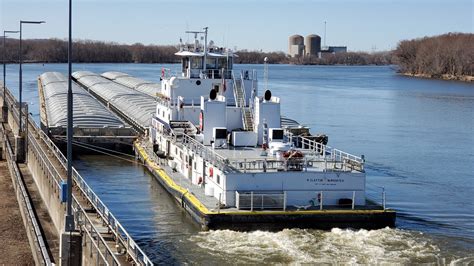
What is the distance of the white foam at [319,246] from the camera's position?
74.9 feet

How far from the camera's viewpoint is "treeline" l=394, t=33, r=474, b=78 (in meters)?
150

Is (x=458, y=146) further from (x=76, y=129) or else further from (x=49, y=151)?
(x=49, y=151)

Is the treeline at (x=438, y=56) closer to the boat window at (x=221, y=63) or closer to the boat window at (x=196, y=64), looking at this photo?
the boat window at (x=221, y=63)

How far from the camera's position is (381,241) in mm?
24391

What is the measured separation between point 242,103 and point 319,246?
12150 mm

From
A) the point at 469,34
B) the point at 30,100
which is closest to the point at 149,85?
the point at 30,100

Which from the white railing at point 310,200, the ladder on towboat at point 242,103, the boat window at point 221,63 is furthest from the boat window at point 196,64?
the white railing at point 310,200

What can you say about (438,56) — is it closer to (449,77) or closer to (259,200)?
(449,77)

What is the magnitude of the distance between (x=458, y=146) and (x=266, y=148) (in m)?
23.6

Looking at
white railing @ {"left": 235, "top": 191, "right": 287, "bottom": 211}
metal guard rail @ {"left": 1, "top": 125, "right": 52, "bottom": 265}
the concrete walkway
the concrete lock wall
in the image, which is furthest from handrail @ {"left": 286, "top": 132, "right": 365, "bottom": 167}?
the concrete walkway

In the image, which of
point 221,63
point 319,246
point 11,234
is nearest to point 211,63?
point 221,63

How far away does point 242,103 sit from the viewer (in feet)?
113

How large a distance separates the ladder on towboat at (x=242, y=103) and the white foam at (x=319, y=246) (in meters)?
8.76

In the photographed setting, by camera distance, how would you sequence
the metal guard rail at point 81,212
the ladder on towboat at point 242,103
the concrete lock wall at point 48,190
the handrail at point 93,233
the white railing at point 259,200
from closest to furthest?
the handrail at point 93,233
the metal guard rail at point 81,212
the concrete lock wall at point 48,190
the white railing at point 259,200
the ladder on towboat at point 242,103
